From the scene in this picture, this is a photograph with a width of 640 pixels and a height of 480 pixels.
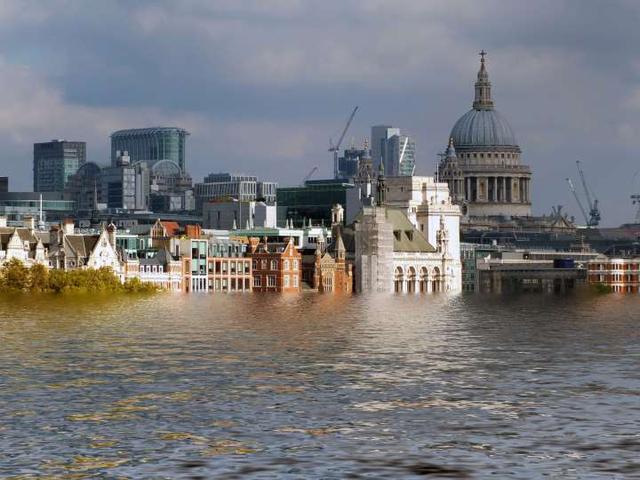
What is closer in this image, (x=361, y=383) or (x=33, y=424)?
(x=33, y=424)

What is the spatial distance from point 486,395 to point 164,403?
537 inches

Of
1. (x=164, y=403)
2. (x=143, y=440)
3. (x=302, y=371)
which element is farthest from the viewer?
(x=302, y=371)

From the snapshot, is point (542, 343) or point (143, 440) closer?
point (143, 440)

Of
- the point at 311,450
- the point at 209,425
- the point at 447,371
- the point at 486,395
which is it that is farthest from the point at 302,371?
the point at 311,450

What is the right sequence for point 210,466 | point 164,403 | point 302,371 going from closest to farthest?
point 210,466
point 164,403
point 302,371

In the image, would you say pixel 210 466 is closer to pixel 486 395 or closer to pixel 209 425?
pixel 209 425

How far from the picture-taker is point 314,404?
75062 mm

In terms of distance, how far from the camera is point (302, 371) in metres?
91.7

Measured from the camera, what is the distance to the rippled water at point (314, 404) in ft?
196

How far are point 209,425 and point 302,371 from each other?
2370 cm

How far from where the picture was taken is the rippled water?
196 ft

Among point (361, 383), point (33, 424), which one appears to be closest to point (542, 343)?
point (361, 383)

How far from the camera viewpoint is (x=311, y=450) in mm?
62156

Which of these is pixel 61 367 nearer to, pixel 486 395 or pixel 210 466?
pixel 486 395
